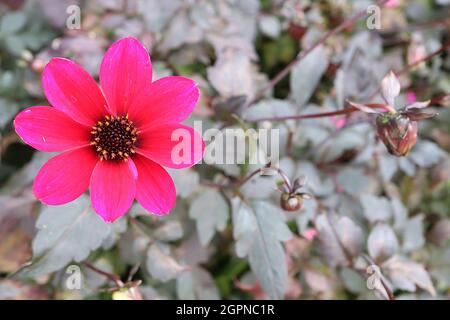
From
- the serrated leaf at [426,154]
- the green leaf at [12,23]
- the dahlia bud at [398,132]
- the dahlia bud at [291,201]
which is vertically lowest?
the dahlia bud at [291,201]

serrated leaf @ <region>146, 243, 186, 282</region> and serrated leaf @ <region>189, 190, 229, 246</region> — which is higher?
serrated leaf @ <region>189, 190, 229, 246</region>

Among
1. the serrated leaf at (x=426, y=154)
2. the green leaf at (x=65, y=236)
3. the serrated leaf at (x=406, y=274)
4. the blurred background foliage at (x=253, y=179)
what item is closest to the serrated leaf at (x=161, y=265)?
the blurred background foliage at (x=253, y=179)

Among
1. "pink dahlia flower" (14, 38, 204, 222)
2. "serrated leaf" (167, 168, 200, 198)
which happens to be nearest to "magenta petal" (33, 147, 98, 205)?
"pink dahlia flower" (14, 38, 204, 222)

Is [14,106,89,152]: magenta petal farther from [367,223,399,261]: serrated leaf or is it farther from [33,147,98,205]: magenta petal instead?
[367,223,399,261]: serrated leaf

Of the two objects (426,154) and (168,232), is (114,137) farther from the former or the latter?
(426,154)

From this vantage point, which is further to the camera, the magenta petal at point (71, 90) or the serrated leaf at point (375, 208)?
the serrated leaf at point (375, 208)

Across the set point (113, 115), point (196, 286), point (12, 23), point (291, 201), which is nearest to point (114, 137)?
point (113, 115)

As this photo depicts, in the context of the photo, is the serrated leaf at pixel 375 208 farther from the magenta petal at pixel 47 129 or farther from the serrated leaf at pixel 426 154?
the magenta petal at pixel 47 129
